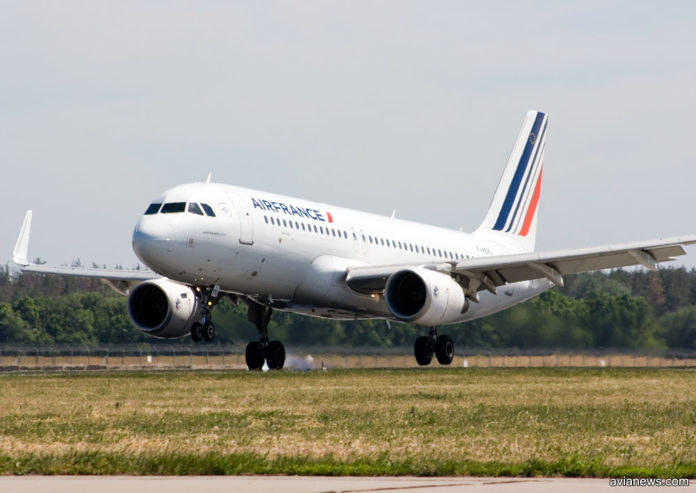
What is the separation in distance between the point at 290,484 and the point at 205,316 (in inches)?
798

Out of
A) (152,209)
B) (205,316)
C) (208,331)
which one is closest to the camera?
(152,209)

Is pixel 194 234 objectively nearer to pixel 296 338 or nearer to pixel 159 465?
pixel 296 338

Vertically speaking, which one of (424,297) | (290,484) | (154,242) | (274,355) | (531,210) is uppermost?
(531,210)

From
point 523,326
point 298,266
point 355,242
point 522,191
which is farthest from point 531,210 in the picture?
point 298,266

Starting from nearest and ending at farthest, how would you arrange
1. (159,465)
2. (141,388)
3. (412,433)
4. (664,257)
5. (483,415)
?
1. (159,465)
2. (412,433)
3. (483,415)
4. (141,388)
5. (664,257)

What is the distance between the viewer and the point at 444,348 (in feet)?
126

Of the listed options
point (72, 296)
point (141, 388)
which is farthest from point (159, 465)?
point (72, 296)

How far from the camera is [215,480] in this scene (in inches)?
481

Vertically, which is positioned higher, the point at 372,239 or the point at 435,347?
the point at 372,239

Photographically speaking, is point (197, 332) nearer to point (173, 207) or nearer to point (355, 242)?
point (173, 207)

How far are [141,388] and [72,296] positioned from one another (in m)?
36.0

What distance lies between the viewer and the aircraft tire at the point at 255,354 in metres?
36.7

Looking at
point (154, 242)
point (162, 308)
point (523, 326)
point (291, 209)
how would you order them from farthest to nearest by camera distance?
1. point (523, 326)
2. point (162, 308)
3. point (291, 209)
4. point (154, 242)

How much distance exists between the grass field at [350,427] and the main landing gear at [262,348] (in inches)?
258
